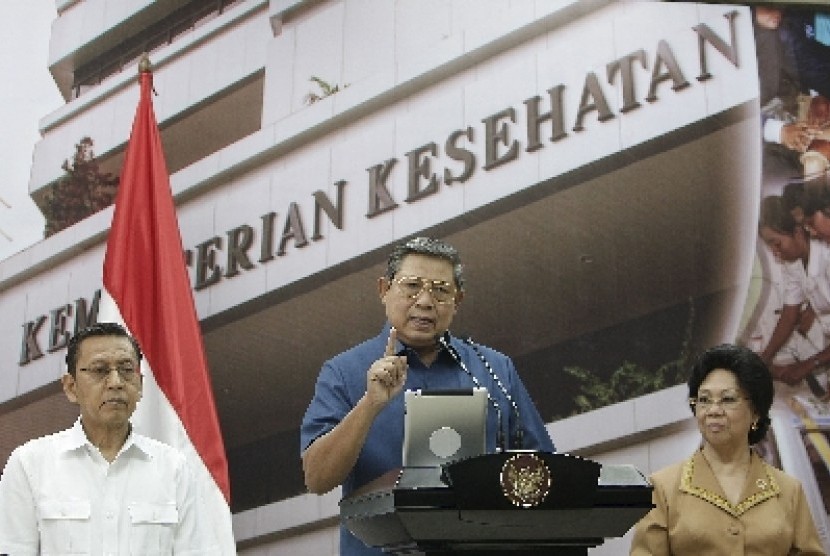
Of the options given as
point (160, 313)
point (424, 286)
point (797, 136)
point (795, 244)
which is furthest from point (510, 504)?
point (160, 313)

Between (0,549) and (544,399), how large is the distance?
163cm

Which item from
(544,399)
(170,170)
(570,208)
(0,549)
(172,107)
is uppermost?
(172,107)

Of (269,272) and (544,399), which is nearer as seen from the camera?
(544,399)

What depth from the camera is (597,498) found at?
1299 millimetres

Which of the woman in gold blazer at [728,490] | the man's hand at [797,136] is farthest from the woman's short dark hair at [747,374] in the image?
the man's hand at [797,136]

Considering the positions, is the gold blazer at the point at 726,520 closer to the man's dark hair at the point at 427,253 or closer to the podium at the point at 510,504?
the man's dark hair at the point at 427,253

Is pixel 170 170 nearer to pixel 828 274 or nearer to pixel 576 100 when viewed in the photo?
pixel 576 100

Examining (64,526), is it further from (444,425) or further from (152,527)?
(444,425)

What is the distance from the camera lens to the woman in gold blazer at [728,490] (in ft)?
7.37

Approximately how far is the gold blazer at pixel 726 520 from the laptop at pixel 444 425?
0.88m

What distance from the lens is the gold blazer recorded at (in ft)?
7.33

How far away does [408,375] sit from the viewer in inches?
73.4

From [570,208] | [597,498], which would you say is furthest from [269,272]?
[597,498]

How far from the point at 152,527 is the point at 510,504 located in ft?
3.44
